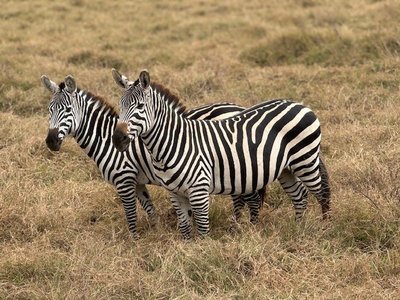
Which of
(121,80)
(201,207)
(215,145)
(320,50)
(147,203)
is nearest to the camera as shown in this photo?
(121,80)

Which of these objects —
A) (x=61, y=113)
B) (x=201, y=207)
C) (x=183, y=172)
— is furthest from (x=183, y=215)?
(x=61, y=113)

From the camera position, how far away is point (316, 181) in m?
5.00

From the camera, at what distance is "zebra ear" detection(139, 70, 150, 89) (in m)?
4.20

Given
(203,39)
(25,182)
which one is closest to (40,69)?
(203,39)

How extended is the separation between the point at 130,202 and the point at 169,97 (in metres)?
1.03

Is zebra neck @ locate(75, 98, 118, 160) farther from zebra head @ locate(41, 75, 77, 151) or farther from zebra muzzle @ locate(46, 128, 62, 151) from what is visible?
zebra muzzle @ locate(46, 128, 62, 151)

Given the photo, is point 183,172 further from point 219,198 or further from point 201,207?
point 219,198

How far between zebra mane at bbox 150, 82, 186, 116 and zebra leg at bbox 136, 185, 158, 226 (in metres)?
0.93

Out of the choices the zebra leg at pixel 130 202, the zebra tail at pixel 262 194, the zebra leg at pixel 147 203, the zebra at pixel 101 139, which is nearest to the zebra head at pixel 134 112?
the zebra at pixel 101 139

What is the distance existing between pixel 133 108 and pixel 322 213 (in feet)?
6.41

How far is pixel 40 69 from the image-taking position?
10766mm

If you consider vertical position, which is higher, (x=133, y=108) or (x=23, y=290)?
(x=133, y=108)

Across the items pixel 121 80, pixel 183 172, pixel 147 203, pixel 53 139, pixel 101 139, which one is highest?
pixel 121 80

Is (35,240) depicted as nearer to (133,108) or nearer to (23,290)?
(23,290)
